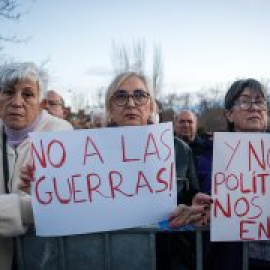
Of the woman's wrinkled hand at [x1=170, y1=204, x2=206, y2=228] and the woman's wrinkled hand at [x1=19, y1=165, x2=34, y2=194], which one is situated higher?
the woman's wrinkled hand at [x1=19, y1=165, x2=34, y2=194]

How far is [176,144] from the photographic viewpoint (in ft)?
8.27

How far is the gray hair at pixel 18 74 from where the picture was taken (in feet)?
7.09

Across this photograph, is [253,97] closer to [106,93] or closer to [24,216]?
[106,93]

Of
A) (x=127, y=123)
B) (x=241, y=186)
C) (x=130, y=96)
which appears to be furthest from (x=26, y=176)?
(x=241, y=186)

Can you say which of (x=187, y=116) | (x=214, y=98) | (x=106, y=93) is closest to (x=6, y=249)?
(x=106, y=93)

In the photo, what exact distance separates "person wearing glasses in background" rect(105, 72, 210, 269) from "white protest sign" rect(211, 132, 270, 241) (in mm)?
95

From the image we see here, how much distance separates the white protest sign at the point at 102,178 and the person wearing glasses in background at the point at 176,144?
0.55ft

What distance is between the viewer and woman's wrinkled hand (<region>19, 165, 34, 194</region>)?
6.72 ft

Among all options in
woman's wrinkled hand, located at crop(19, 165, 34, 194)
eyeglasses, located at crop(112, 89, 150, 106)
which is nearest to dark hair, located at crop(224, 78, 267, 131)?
eyeglasses, located at crop(112, 89, 150, 106)

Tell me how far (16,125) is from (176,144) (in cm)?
91

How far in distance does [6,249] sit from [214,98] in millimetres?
39626

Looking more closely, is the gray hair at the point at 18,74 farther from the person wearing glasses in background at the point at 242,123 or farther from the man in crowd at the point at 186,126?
the man in crowd at the point at 186,126

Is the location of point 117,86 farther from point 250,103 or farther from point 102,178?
point 250,103

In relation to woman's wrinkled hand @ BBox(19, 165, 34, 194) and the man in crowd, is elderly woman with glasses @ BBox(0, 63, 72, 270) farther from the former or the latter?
the man in crowd
